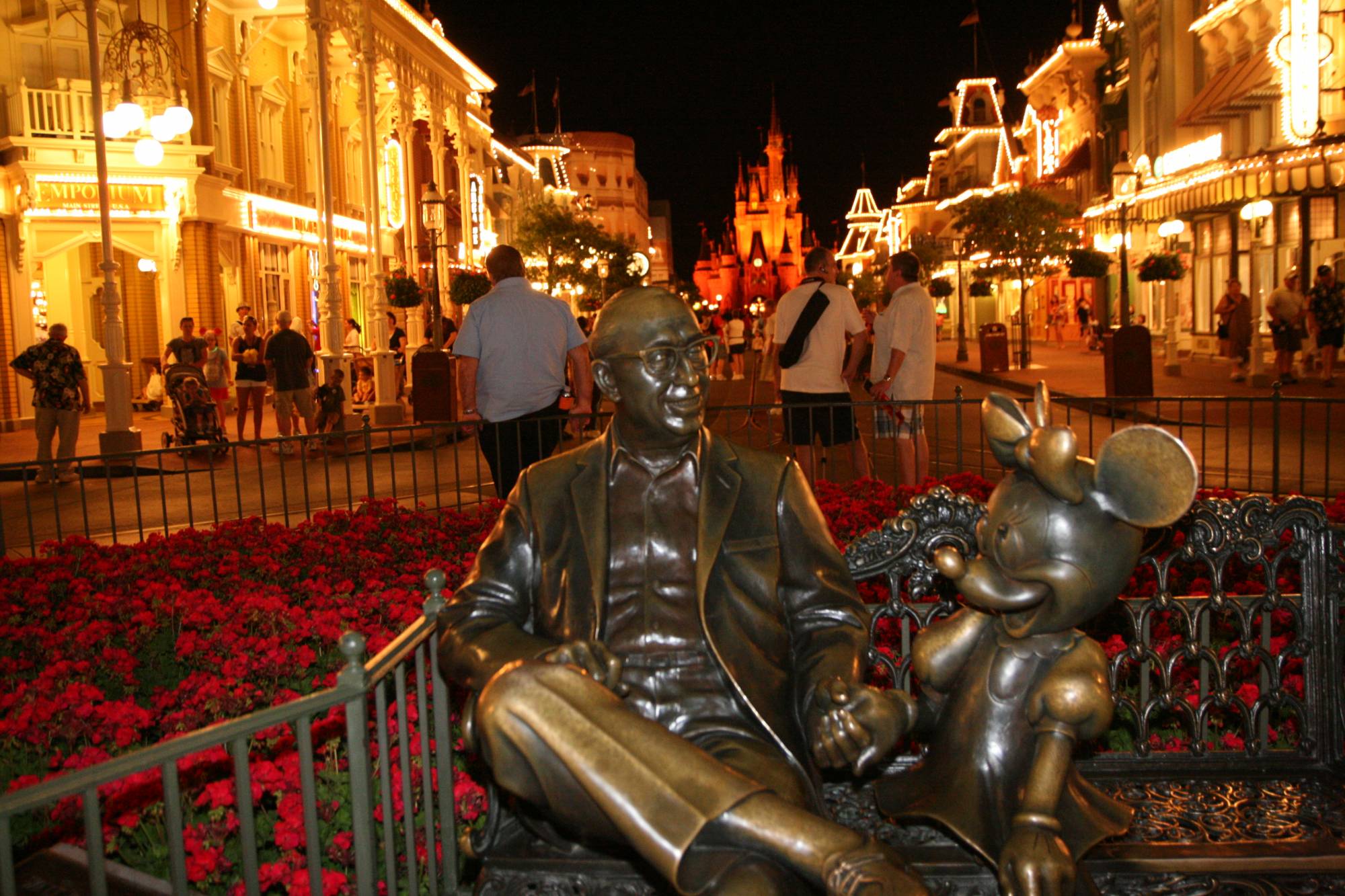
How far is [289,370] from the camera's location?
682 inches

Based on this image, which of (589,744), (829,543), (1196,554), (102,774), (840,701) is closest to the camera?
(102,774)

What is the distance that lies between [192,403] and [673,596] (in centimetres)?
1551

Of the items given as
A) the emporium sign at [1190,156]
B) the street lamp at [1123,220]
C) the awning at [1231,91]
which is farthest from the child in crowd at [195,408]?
the emporium sign at [1190,156]

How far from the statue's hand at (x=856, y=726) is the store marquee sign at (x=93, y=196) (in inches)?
853

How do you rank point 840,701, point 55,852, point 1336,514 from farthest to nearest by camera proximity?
point 1336,514 < point 55,852 < point 840,701

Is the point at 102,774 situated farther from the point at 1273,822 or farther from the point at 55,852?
the point at 1273,822

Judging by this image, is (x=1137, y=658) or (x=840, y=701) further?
(x=1137, y=658)

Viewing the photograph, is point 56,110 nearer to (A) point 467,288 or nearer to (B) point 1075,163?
(A) point 467,288

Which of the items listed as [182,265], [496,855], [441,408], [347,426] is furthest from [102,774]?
[182,265]

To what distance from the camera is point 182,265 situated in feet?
79.9

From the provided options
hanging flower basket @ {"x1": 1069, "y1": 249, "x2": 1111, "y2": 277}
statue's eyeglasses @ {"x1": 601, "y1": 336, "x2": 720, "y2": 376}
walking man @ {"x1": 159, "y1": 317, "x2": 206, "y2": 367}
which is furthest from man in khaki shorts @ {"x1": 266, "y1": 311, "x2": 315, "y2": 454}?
hanging flower basket @ {"x1": 1069, "y1": 249, "x2": 1111, "y2": 277}

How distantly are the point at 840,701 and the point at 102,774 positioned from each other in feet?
4.61

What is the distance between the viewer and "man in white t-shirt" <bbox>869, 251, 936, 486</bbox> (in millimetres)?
9352

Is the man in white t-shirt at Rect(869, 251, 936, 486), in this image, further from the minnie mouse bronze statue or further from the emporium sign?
the emporium sign
